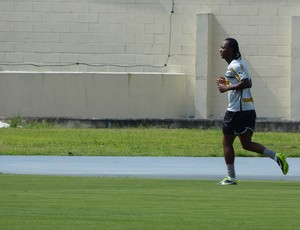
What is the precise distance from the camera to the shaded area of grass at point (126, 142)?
843 inches

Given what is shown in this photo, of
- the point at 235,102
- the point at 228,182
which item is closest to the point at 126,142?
the point at 235,102

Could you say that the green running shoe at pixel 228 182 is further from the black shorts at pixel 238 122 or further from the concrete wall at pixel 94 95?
the concrete wall at pixel 94 95

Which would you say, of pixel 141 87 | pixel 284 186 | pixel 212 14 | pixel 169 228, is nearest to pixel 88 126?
pixel 141 87

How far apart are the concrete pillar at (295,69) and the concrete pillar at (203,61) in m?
1.98

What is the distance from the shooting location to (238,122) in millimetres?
15242

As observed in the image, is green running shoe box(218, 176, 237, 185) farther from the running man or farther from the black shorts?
the black shorts

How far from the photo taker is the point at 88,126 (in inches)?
1112

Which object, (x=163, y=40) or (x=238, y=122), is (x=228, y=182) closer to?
(x=238, y=122)

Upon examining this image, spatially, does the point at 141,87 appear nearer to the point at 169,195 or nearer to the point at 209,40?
the point at 209,40

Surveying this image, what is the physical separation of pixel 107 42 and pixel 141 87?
1405 mm

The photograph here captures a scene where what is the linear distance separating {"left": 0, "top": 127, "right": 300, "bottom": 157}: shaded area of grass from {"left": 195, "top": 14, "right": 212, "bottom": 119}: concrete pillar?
7.51 ft

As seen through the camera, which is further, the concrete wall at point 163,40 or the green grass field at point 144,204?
the concrete wall at point 163,40

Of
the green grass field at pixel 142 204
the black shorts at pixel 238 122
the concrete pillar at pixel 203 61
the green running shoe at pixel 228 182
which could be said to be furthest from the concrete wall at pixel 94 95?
the green running shoe at pixel 228 182

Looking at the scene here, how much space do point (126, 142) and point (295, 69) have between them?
7114 millimetres
